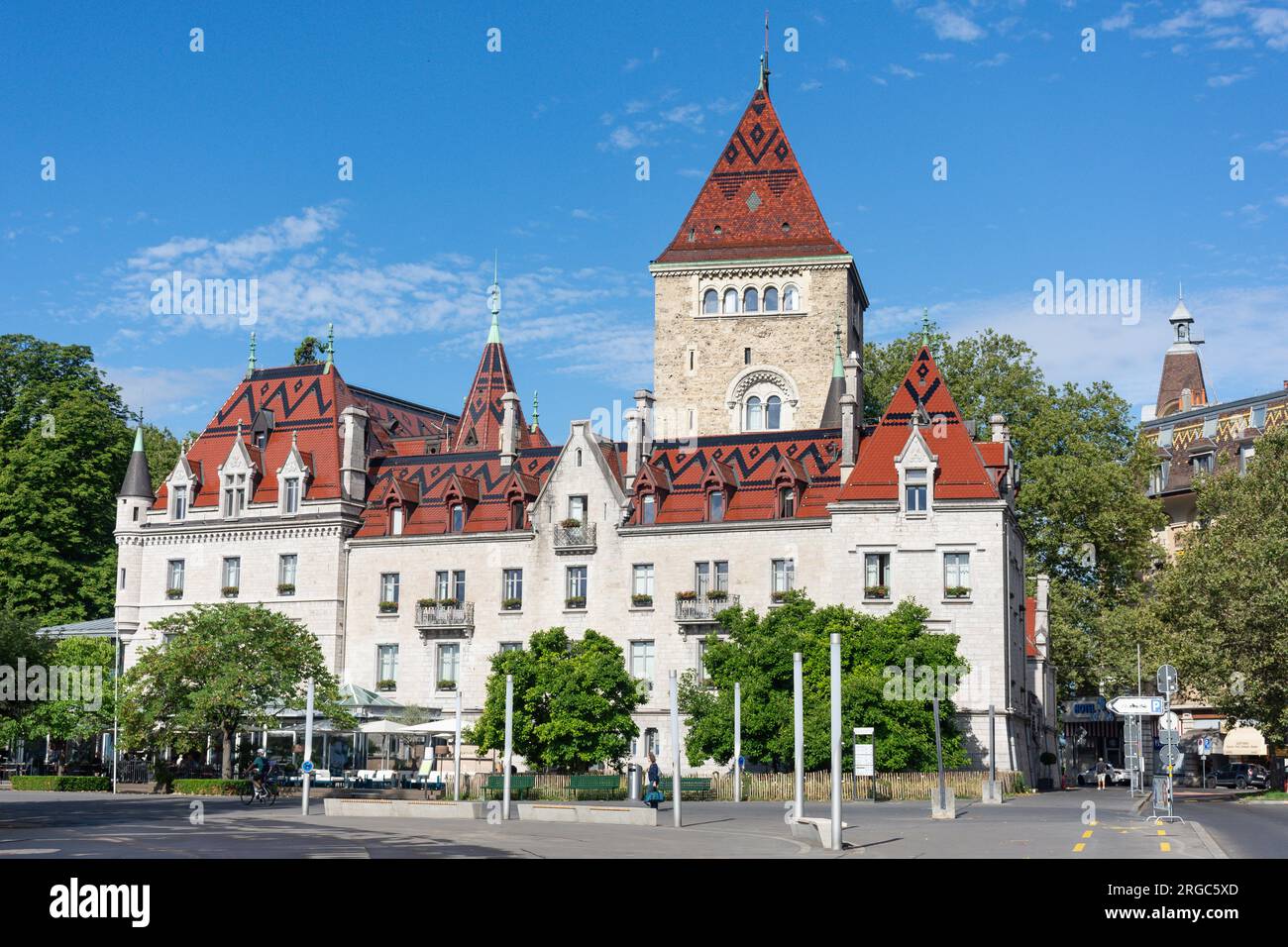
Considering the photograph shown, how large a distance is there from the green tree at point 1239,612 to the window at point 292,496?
3777cm

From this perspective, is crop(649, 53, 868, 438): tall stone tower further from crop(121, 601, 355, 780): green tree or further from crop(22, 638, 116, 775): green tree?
crop(22, 638, 116, 775): green tree

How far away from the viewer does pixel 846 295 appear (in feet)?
267

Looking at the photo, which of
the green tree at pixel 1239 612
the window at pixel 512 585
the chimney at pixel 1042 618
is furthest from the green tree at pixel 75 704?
the chimney at pixel 1042 618

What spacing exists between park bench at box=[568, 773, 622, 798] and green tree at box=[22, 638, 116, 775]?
20585mm

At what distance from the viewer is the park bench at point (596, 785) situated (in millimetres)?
50219

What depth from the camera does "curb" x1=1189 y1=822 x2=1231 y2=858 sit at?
26241 millimetres

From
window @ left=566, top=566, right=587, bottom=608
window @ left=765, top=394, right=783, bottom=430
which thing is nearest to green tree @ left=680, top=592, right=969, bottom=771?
window @ left=566, top=566, right=587, bottom=608

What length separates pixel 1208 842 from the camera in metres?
29.5

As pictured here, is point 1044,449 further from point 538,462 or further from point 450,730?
point 450,730

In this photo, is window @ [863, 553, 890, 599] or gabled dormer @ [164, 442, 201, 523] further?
gabled dormer @ [164, 442, 201, 523]

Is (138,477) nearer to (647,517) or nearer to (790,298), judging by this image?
(647,517)

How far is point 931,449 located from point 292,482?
29.3m

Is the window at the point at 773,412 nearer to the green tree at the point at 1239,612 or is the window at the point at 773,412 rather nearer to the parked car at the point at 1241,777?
the green tree at the point at 1239,612
